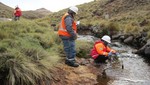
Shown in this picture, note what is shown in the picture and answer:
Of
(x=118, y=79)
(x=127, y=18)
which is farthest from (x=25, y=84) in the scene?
(x=127, y=18)

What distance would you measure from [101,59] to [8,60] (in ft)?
18.1

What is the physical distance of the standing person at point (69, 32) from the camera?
10344 millimetres

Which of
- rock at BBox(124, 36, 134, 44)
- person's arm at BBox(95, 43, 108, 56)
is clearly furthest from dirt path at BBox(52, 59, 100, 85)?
rock at BBox(124, 36, 134, 44)

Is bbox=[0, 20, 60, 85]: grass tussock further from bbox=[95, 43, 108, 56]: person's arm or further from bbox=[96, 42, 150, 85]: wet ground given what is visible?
bbox=[95, 43, 108, 56]: person's arm

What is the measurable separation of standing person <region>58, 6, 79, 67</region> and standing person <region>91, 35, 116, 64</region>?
1.35 metres

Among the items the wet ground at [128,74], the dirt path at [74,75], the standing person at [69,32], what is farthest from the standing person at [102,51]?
the standing person at [69,32]

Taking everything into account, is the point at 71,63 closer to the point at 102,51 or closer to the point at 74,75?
the point at 74,75

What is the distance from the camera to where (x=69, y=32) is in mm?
10398

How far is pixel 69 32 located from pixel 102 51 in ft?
6.36

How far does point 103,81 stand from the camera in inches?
397

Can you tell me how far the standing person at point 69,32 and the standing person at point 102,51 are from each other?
1.35 m

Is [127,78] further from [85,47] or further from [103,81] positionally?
[85,47]

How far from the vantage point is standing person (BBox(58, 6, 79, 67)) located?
10.3m

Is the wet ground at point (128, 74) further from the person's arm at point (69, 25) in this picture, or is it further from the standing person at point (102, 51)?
the person's arm at point (69, 25)
